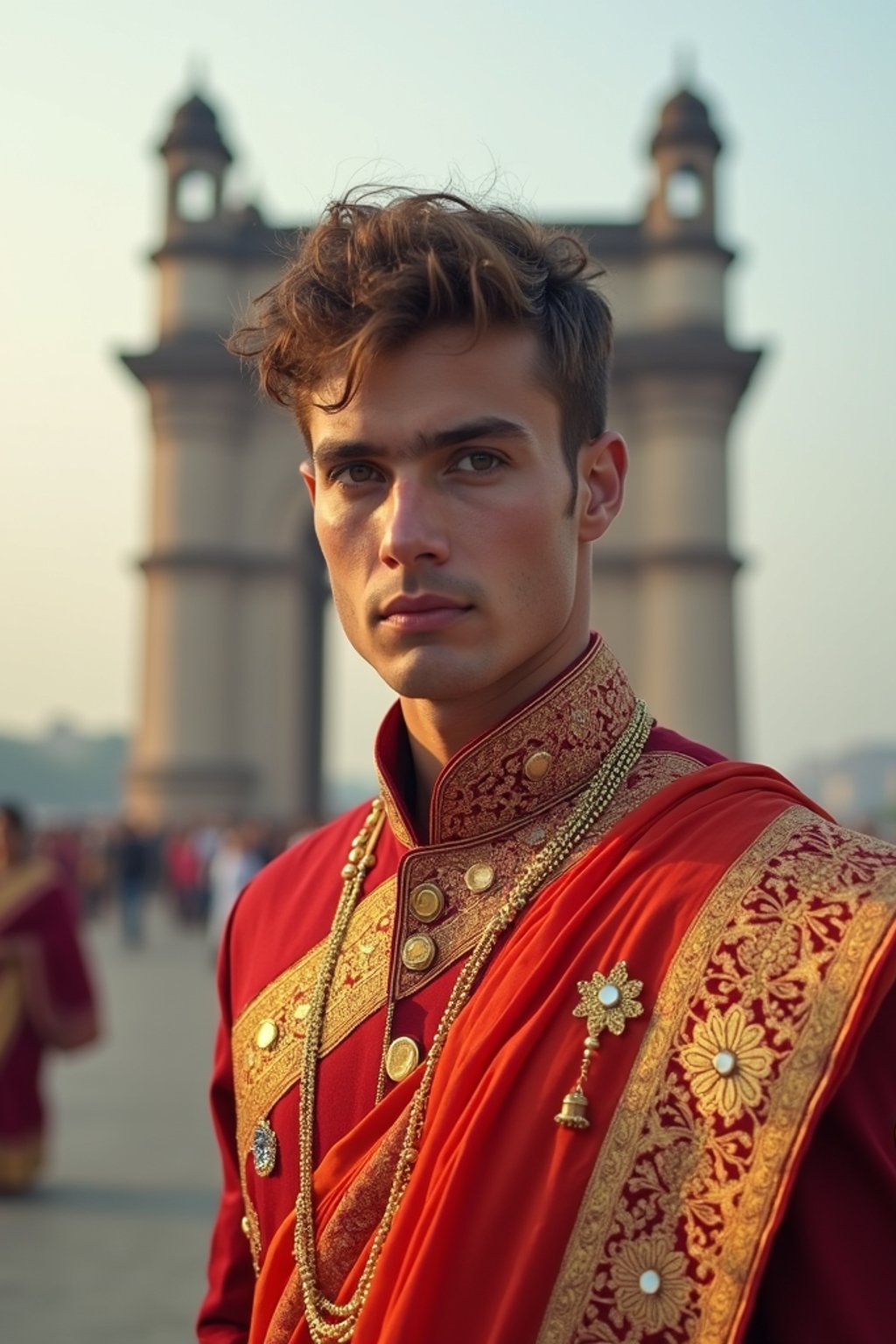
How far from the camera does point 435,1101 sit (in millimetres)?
1779

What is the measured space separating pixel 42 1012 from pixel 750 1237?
7.05 metres

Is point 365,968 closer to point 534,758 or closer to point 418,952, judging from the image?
point 418,952

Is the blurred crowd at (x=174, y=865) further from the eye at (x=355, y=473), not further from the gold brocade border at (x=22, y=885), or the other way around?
the eye at (x=355, y=473)

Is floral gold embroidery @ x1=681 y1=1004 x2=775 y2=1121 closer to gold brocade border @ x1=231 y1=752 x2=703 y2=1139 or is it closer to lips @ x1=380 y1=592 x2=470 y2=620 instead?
gold brocade border @ x1=231 y1=752 x2=703 y2=1139

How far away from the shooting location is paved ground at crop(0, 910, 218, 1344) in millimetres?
5543

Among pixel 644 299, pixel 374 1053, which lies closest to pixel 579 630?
pixel 374 1053

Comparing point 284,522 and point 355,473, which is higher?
point 284,522

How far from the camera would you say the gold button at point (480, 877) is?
205 cm

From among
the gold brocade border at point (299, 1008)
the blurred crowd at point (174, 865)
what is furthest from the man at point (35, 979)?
the gold brocade border at point (299, 1008)

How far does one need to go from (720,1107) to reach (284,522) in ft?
71.1

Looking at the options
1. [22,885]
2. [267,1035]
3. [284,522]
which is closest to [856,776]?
[284,522]

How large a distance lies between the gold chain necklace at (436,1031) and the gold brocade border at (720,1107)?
269mm

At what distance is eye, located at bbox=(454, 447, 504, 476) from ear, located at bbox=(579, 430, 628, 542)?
17 centimetres

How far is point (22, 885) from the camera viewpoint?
8.28 metres
